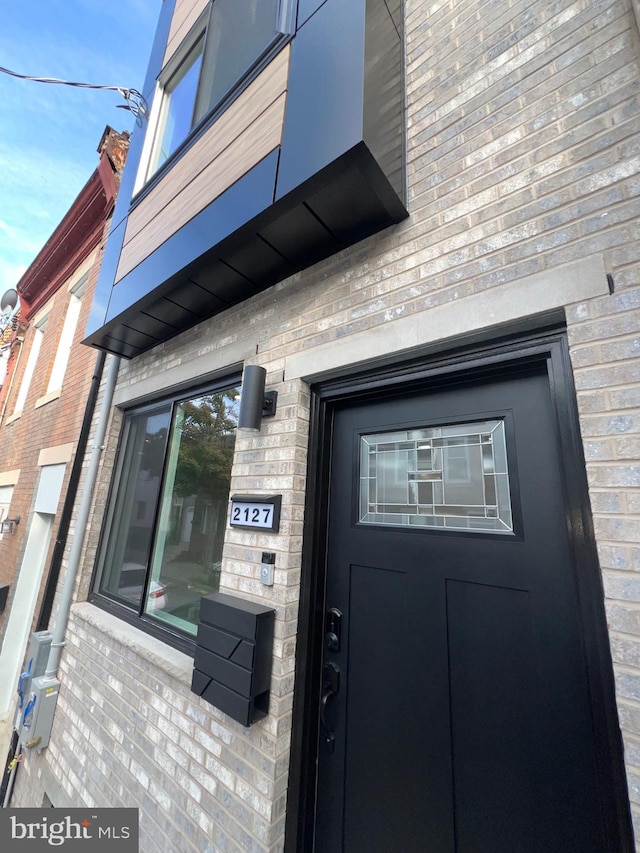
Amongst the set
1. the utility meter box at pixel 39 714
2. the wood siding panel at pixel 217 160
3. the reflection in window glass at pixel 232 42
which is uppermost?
the reflection in window glass at pixel 232 42

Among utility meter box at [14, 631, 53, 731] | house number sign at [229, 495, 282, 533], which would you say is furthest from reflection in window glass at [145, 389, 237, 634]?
utility meter box at [14, 631, 53, 731]

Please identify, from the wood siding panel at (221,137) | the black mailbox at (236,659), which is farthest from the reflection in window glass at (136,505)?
the wood siding panel at (221,137)

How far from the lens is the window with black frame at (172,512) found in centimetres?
249

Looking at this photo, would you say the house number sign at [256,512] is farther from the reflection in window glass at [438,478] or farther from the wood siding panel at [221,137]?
the wood siding panel at [221,137]

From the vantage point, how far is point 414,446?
167cm

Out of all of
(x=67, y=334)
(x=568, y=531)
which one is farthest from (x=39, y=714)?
(x=67, y=334)

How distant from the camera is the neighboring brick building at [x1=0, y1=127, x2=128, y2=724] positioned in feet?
13.5

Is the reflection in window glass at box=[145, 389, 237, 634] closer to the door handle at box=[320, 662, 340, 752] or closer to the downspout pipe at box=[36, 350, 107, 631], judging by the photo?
Answer: the door handle at box=[320, 662, 340, 752]

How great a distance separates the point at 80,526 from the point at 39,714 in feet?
4.86

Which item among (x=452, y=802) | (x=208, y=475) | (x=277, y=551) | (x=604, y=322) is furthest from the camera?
(x=208, y=475)

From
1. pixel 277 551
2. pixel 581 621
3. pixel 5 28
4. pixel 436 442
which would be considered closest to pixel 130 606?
pixel 277 551

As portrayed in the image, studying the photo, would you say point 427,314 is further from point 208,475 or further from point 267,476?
point 208,475

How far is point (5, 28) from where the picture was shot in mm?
3633

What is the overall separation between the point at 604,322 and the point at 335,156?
1.27 metres
